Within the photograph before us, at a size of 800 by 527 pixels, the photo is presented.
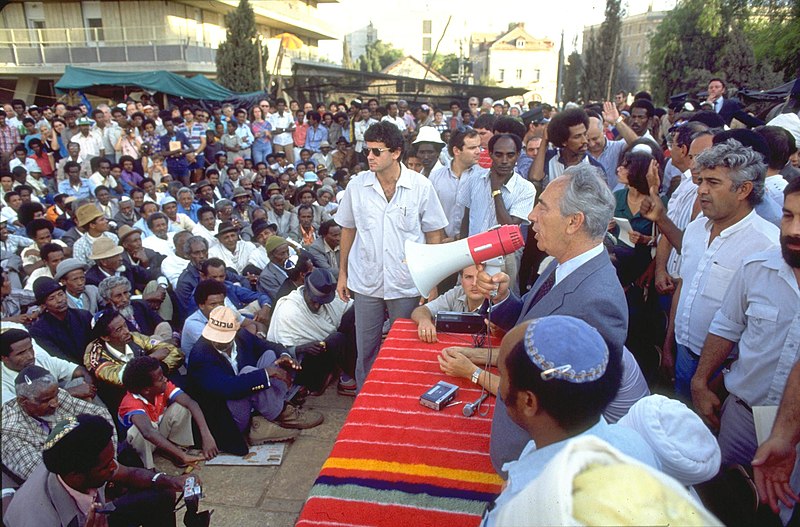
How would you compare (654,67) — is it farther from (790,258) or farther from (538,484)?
(538,484)

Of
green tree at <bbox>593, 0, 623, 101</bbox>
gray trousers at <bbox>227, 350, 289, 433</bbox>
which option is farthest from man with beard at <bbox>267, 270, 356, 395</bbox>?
green tree at <bbox>593, 0, 623, 101</bbox>

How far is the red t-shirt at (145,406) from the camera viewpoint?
3330 mm

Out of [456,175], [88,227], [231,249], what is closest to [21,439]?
[456,175]

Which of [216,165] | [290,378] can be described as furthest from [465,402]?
[216,165]

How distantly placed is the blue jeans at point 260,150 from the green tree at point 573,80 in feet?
104

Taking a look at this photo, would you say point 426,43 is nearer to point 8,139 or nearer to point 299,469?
point 8,139

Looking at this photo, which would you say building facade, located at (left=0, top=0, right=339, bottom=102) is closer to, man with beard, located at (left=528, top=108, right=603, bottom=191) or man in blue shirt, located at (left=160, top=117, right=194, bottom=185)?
man with beard, located at (left=528, top=108, right=603, bottom=191)

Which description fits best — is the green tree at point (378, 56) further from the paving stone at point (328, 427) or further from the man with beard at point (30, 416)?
the man with beard at point (30, 416)

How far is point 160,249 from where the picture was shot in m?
6.23

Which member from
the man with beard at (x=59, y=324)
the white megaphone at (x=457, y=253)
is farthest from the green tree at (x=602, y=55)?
the man with beard at (x=59, y=324)

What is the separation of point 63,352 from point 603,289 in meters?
3.72

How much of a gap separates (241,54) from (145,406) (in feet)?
50.9

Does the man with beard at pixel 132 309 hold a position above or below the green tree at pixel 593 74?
below

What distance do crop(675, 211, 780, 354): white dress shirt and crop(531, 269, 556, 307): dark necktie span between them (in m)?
1.04
